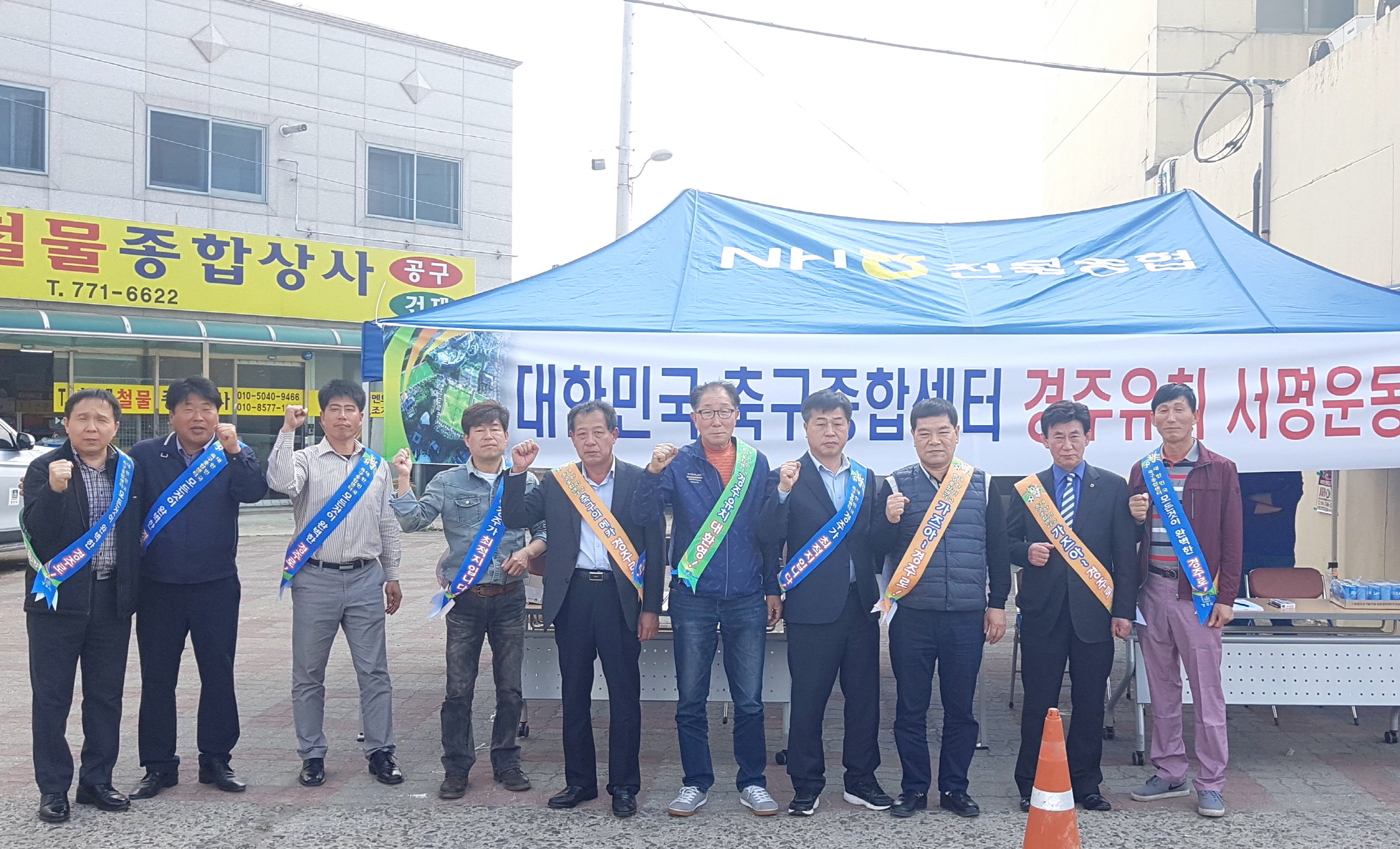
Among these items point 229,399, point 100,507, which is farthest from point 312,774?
point 229,399

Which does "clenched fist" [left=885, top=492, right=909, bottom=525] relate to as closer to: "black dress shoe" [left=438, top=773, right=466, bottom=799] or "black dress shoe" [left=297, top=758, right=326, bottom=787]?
"black dress shoe" [left=438, top=773, right=466, bottom=799]

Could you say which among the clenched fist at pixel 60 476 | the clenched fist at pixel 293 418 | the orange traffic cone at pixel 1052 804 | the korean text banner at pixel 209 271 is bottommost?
the orange traffic cone at pixel 1052 804

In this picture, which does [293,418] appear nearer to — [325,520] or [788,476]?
[325,520]

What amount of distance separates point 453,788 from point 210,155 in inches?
576

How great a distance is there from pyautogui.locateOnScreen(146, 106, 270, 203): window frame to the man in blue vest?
1497 centimetres

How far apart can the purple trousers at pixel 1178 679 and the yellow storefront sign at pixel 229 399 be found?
489 inches

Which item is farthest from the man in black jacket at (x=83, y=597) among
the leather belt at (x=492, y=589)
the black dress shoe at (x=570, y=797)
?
the black dress shoe at (x=570, y=797)

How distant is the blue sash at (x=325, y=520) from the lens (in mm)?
5074

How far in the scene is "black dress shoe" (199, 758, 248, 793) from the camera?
16.7 feet

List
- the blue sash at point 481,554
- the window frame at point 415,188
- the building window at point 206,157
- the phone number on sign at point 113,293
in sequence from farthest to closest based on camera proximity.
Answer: the window frame at point 415,188, the building window at point 206,157, the phone number on sign at point 113,293, the blue sash at point 481,554

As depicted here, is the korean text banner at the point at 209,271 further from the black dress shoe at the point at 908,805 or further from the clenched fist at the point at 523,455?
the black dress shoe at the point at 908,805

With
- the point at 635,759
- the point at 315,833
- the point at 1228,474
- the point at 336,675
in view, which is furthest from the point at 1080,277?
the point at 336,675

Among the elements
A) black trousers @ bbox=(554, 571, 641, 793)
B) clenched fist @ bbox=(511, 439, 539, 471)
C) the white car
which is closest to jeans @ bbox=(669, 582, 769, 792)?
black trousers @ bbox=(554, 571, 641, 793)

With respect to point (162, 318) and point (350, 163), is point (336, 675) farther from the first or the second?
point (350, 163)
